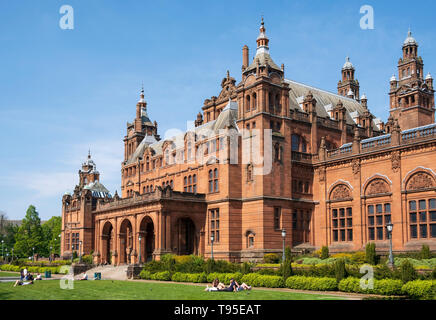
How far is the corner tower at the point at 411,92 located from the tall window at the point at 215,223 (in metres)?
27.7

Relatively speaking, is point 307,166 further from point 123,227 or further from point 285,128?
point 123,227

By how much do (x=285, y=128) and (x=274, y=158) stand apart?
4.09 meters

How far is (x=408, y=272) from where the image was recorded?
1062 inches

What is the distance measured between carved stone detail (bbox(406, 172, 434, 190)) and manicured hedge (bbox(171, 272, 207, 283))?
21736mm

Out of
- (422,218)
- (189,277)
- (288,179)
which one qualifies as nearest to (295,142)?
(288,179)

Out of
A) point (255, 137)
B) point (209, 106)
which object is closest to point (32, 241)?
point (209, 106)

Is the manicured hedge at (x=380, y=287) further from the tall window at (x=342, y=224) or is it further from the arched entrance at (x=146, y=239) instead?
the arched entrance at (x=146, y=239)

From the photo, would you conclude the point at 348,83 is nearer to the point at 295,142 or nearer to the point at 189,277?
the point at 295,142

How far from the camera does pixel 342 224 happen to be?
52688 mm

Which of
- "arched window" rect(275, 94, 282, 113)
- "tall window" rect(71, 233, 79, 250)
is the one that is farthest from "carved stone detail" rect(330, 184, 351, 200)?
"tall window" rect(71, 233, 79, 250)

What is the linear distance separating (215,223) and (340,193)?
47.0 feet

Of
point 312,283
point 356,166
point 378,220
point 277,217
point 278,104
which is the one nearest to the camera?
point 312,283

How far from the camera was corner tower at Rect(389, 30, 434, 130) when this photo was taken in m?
62.3

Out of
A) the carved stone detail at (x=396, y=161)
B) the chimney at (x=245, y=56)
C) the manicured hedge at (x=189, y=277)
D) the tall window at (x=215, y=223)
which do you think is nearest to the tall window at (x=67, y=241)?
the tall window at (x=215, y=223)
